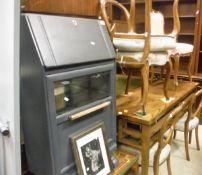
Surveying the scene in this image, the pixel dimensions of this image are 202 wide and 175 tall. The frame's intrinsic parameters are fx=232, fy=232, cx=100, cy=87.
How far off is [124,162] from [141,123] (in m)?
0.30

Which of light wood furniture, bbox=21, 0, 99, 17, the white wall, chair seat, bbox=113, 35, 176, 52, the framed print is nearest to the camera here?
the white wall

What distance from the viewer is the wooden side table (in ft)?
5.06

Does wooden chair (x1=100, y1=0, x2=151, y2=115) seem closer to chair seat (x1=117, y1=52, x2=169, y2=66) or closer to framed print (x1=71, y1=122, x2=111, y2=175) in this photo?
chair seat (x1=117, y1=52, x2=169, y2=66)

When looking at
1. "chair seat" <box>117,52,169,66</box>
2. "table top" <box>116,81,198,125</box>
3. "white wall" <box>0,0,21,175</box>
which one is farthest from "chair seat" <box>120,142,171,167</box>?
"white wall" <box>0,0,21,175</box>

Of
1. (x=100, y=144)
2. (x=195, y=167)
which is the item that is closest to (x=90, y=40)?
(x=100, y=144)

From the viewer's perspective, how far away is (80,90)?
1349mm

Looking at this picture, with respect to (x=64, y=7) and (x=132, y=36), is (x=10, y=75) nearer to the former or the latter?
(x=64, y=7)

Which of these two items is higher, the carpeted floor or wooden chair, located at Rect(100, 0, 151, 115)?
wooden chair, located at Rect(100, 0, 151, 115)

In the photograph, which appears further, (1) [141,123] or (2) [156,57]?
(2) [156,57]

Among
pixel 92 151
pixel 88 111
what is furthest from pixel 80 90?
pixel 92 151

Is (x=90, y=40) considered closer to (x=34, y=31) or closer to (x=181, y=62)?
(x=34, y=31)

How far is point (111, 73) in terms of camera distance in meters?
1.43

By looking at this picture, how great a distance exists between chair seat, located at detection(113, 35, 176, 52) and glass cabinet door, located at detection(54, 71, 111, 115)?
37 centimetres

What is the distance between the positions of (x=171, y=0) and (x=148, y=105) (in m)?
2.33
